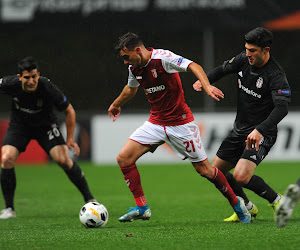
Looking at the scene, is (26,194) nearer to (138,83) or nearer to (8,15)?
(138,83)

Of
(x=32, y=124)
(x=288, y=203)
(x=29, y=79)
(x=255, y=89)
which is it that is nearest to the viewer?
(x=288, y=203)

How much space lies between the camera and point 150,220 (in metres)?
7.13

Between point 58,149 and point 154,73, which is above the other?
point 154,73

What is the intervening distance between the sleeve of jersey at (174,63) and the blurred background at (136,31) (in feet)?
25.9

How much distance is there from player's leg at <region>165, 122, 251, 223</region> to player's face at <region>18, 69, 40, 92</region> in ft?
5.51

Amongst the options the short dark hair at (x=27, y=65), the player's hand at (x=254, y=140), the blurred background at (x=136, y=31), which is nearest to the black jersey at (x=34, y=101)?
the short dark hair at (x=27, y=65)

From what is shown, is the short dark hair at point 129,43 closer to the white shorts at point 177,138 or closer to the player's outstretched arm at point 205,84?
the player's outstretched arm at point 205,84

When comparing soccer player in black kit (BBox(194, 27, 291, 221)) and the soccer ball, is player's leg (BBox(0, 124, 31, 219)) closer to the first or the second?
the soccer ball

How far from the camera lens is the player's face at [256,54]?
6332 millimetres

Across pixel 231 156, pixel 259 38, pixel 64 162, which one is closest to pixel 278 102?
pixel 259 38

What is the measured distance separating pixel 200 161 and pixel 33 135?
224cm

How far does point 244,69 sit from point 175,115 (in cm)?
84

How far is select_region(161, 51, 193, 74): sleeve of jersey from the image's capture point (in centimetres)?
635

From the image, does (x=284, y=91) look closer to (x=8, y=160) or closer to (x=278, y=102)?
(x=278, y=102)
